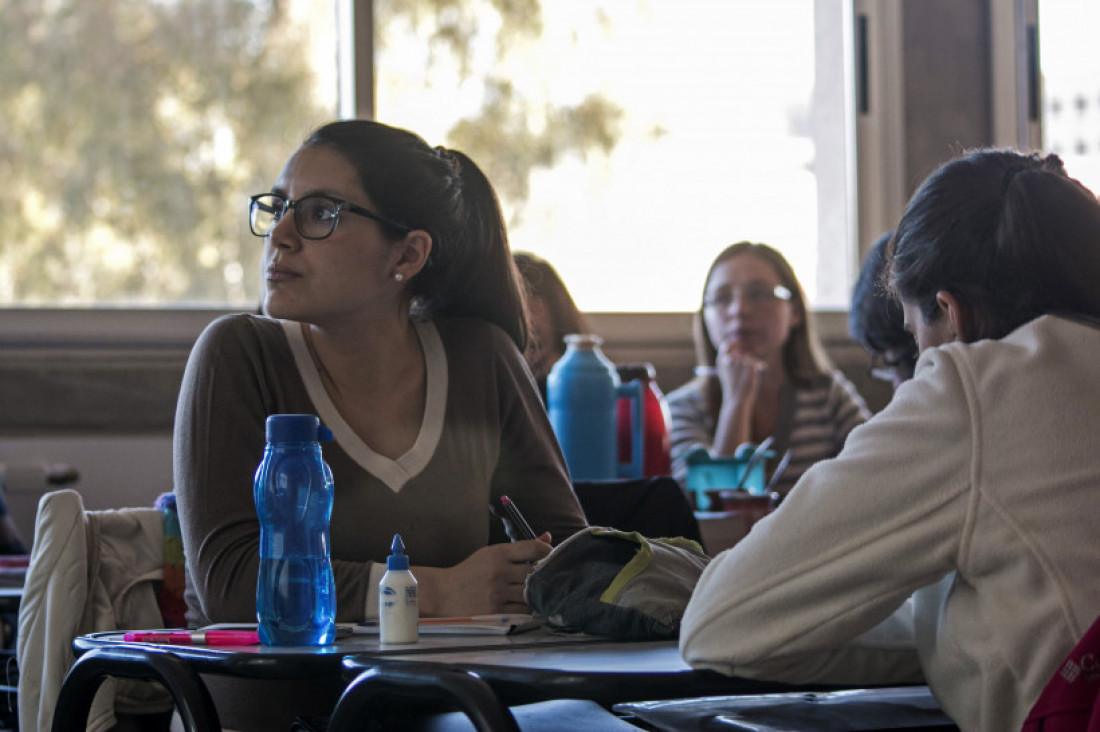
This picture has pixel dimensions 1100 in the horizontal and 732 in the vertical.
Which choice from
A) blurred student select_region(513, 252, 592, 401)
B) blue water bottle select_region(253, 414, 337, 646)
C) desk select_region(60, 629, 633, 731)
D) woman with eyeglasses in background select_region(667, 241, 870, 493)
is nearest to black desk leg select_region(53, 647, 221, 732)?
desk select_region(60, 629, 633, 731)

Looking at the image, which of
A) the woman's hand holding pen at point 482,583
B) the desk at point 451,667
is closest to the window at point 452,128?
the woman's hand holding pen at point 482,583

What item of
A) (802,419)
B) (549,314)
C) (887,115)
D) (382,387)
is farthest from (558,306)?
(887,115)

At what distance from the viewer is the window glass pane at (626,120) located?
390 cm

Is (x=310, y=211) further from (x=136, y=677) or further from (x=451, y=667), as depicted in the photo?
(x=451, y=667)

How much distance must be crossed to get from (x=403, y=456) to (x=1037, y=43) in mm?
3425

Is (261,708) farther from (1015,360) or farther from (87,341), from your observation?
(87,341)

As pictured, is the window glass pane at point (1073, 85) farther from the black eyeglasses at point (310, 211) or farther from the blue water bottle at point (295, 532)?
the blue water bottle at point (295, 532)

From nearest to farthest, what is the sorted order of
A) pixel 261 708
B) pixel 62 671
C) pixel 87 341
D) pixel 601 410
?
pixel 261 708
pixel 62 671
pixel 601 410
pixel 87 341

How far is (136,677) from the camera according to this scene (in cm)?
119

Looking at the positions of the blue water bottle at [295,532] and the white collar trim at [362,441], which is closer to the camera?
the blue water bottle at [295,532]

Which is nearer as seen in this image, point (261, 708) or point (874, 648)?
point (874, 648)

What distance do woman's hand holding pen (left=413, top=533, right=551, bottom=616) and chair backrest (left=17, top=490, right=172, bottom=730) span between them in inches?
19.1

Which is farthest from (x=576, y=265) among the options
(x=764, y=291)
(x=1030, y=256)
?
(x=1030, y=256)

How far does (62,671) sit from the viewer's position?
5.56 feet
